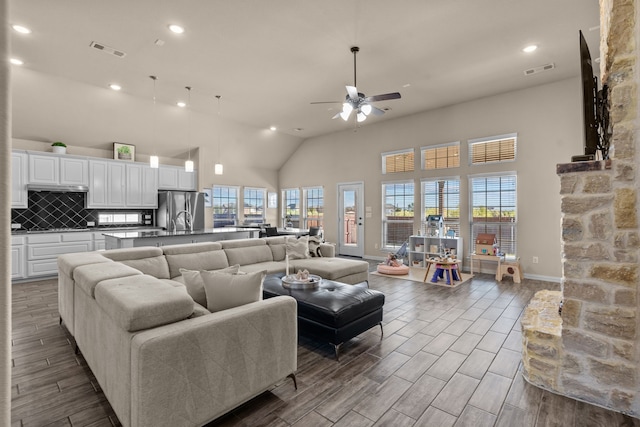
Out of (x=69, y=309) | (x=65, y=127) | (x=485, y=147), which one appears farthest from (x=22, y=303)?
(x=485, y=147)

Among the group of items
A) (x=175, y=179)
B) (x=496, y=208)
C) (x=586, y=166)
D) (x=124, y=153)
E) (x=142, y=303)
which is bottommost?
(x=142, y=303)

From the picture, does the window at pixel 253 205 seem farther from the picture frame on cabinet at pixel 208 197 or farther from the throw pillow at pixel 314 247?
the throw pillow at pixel 314 247

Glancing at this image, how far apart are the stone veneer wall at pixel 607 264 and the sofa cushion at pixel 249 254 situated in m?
3.60

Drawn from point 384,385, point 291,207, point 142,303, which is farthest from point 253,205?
point 142,303

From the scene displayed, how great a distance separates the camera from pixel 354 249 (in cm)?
857

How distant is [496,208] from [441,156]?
5.19 feet

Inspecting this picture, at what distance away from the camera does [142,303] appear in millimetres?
1738

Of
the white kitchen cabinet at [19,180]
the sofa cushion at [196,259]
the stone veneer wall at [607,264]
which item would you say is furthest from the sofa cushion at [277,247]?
the white kitchen cabinet at [19,180]

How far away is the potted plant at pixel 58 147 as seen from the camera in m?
6.23

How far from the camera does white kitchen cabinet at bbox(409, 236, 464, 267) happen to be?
252 inches

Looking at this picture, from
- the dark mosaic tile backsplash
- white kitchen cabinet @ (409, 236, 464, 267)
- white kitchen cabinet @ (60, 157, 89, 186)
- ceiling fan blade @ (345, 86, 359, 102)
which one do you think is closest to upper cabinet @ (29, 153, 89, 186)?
white kitchen cabinet @ (60, 157, 89, 186)

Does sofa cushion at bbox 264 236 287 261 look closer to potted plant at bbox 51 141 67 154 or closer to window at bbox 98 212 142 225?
window at bbox 98 212 142 225

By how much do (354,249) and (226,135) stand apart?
14.8 ft

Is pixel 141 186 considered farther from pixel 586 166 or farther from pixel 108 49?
pixel 586 166
